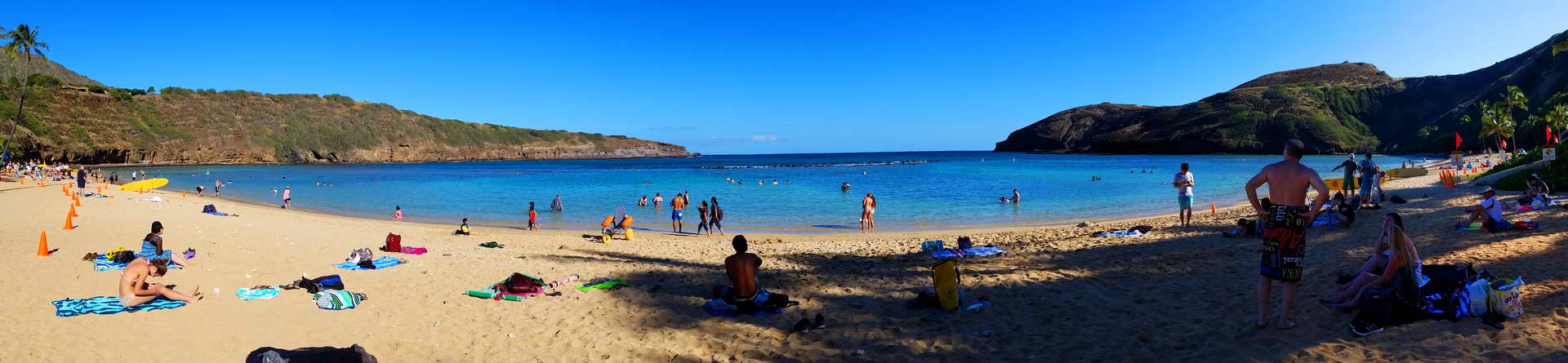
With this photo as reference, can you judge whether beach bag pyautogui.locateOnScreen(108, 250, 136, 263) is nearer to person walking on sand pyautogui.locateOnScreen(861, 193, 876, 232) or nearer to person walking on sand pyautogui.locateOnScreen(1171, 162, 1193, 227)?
person walking on sand pyautogui.locateOnScreen(861, 193, 876, 232)

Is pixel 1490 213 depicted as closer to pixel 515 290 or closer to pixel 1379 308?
pixel 1379 308

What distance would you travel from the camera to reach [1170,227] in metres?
14.1

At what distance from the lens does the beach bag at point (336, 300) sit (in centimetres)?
733

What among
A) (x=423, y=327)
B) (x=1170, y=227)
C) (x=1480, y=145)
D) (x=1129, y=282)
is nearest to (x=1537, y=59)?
(x=1480, y=145)

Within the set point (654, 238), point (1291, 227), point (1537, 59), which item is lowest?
point (654, 238)

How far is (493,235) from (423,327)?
10134mm

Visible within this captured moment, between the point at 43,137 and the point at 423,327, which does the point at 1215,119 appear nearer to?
the point at 423,327

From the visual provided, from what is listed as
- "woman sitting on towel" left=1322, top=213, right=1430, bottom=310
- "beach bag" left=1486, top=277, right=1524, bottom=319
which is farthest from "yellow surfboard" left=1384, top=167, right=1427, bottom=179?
"beach bag" left=1486, top=277, right=1524, bottom=319

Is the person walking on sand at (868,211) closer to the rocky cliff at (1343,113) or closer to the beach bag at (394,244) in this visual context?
the beach bag at (394,244)

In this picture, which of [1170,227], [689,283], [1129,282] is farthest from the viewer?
[1170,227]

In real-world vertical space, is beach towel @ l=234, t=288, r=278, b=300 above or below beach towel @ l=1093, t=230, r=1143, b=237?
above

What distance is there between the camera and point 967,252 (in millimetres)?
10977

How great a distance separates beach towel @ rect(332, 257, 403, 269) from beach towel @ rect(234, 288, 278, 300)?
2.06m

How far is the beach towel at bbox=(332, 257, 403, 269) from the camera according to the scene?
9992 mm
